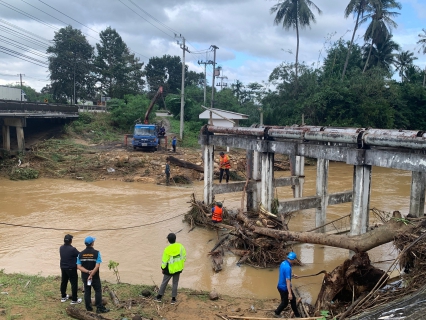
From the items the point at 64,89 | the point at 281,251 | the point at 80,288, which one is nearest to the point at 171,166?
the point at 281,251

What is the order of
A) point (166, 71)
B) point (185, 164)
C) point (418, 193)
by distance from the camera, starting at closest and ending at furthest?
point (418, 193)
point (185, 164)
point (166, 71)

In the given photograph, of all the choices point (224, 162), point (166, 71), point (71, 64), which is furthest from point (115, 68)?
point (224, 162)

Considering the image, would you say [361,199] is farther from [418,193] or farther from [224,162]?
[224,162]

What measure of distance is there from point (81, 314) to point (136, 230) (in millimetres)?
7496

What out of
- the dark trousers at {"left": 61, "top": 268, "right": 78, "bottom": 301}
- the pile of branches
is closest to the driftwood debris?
the dark trousers at {"left": 61, "top": 268, "right": 78, "bottom": 301}

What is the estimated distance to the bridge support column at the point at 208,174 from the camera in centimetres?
1410

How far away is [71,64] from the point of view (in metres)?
48.9

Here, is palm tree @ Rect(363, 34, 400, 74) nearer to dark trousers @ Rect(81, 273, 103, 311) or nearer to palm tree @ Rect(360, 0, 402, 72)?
palm tree @ Rect(360, 0, 402, 72)

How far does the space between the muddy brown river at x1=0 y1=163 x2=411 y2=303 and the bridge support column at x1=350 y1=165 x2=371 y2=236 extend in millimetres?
1089

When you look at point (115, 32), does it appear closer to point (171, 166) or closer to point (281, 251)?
point (171, 166)

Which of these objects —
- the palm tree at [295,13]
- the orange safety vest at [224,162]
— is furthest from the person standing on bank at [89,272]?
the palm tree at [295,13]

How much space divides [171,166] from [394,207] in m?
13.1

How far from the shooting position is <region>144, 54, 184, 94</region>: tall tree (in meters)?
69.6

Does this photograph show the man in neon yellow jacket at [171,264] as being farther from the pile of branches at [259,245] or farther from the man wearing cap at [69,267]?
the pile of branches at [259,245]
